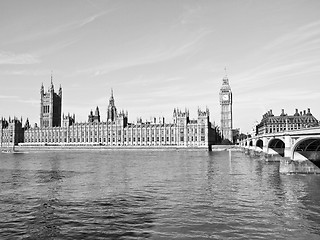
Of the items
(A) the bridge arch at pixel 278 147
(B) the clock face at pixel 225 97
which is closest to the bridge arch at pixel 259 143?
(A) the bridge arch at pixel 278 147

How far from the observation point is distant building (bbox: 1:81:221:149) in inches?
5207

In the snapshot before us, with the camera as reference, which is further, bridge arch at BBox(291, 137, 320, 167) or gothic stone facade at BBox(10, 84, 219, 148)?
gothic stone facade at BBox(10, 84, 219, 148)

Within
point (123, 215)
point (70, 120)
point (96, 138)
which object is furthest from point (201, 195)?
point (70, 120)

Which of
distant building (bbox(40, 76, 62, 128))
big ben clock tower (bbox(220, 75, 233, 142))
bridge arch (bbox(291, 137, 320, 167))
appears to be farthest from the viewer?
distant building (bbox(40, 76, 62, 128))

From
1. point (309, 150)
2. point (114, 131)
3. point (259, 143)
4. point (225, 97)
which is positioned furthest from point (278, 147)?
point (225, 97)

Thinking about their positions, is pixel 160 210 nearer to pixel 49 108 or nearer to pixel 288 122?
pixel 288 122

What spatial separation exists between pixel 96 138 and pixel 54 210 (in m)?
129

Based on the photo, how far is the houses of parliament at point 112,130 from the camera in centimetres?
13288

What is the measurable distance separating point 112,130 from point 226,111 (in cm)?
5822

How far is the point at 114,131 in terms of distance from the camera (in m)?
146

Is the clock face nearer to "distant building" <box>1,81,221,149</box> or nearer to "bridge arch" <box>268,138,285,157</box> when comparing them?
"distant building" <box>1,81,221,149</box>

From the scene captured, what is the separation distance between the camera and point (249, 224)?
680 inches

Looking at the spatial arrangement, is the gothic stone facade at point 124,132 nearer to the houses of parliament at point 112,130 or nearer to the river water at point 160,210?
the houses of parliament at point 112,130

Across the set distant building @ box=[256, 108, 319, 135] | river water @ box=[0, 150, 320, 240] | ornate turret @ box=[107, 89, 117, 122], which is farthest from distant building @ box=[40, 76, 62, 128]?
river water @ box=[0, 150, 320, 240]
